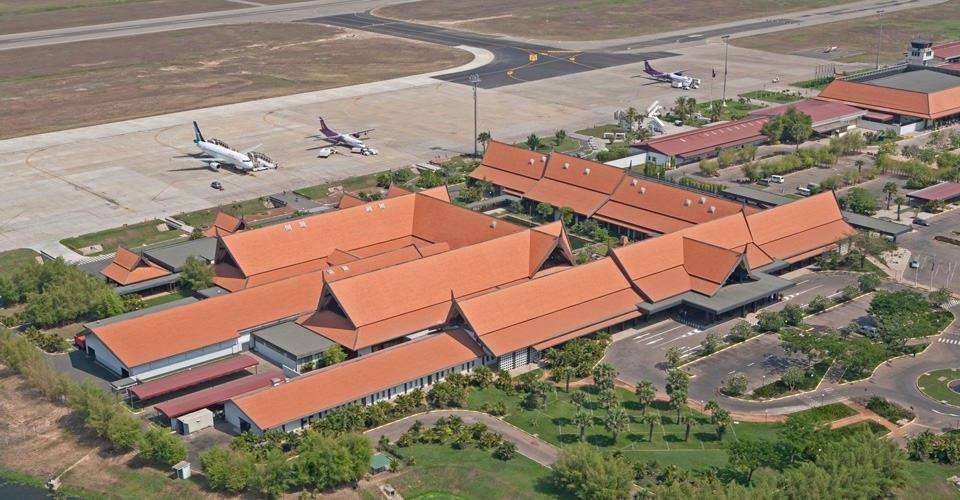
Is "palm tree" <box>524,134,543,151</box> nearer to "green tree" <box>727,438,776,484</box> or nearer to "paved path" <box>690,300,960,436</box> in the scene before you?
"paved path" <box>690,300,960,436</box>

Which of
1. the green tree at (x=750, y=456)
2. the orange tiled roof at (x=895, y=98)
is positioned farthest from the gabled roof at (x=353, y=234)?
the orange tiled roof at (x=895, y=98)

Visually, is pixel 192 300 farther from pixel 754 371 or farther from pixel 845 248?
pixel 845 248

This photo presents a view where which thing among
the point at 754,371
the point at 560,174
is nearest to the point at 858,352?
the point at 754,371

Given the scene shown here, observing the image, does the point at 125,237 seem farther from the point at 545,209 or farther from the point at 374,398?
the point at 374,398

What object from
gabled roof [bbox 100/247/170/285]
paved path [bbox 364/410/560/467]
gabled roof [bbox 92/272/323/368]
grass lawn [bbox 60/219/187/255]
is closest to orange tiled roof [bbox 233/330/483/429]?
paved path [bbox 364/410/560/467]

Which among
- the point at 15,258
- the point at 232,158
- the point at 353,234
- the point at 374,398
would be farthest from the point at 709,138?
the point at 15,258

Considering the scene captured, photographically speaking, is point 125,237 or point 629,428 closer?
point 629,428

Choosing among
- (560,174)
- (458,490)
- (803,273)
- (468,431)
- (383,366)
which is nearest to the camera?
(458,490)
